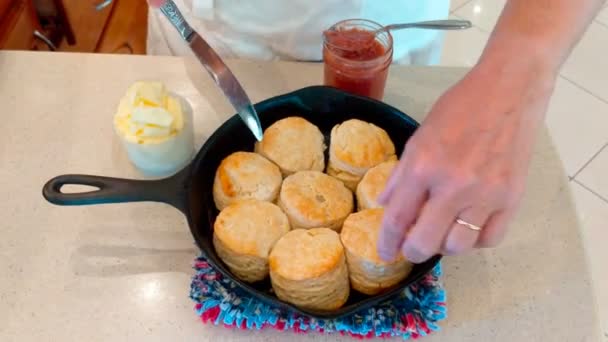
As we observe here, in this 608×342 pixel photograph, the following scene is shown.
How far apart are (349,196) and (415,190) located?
22cm

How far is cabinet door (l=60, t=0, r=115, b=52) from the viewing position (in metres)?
1.82

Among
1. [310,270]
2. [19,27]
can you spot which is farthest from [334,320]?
[19,27]

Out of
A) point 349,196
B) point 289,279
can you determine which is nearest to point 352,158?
point 349,196

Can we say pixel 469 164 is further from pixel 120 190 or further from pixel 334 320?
pixel 120 190

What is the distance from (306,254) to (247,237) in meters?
0.07

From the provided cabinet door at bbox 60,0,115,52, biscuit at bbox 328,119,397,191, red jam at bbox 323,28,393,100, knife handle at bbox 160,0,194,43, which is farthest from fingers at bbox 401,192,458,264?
cabinet door at bbox 60,0,115,52

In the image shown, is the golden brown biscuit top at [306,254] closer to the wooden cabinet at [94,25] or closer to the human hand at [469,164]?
the human hand at [469,164]

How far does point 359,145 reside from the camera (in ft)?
2.23

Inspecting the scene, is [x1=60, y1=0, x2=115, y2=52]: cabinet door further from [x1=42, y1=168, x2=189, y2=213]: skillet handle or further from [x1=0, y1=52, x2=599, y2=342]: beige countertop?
[x1=42, y1=168, x2=189, y2=213]: skillet handle

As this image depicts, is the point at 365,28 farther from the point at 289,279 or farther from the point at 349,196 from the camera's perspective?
the point at 289,279

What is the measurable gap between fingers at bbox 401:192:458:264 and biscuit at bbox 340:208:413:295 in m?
0.11

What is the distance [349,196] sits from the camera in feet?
2.18

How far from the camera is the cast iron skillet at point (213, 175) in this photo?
57cm

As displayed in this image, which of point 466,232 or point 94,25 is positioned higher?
point 466,232
